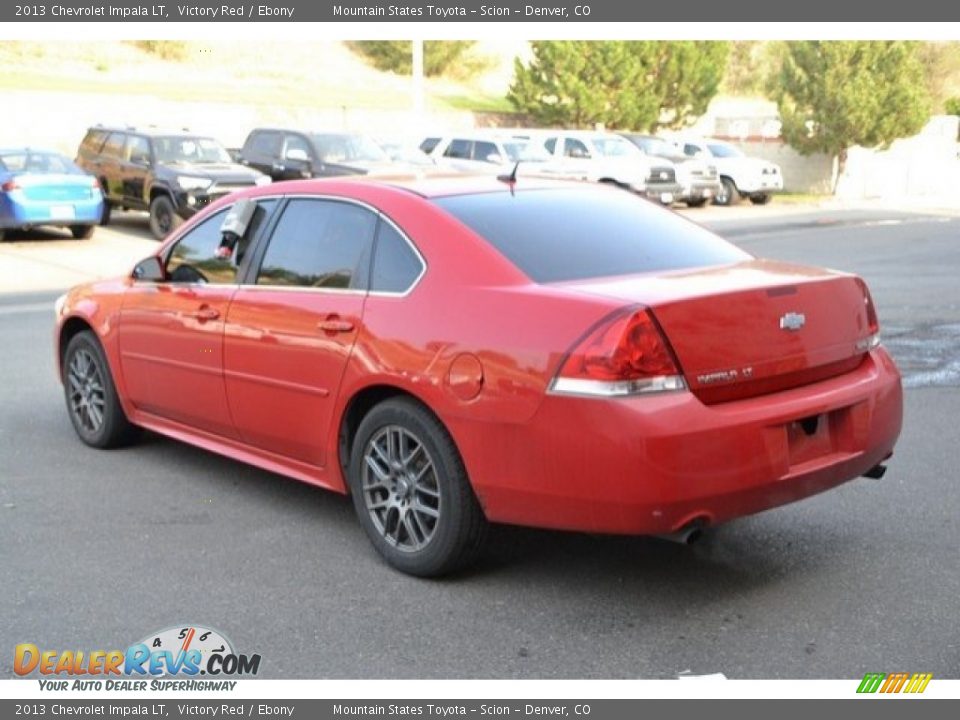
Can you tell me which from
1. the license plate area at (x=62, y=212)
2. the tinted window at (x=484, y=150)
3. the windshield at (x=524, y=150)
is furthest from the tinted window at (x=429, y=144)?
the license plate area at (x=62, y=212)

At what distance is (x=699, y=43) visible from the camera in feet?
150

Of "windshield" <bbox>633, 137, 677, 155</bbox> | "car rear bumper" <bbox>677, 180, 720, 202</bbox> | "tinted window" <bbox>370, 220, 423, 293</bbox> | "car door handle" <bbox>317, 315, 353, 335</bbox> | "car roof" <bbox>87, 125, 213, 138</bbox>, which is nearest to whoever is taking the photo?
"tinted window" <bbox>370, 220, 423, 293</bbox>

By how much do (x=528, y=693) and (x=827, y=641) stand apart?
113cm

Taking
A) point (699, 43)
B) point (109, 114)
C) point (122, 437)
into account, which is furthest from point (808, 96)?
point (122, 437)

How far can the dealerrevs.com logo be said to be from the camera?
13.5 ft

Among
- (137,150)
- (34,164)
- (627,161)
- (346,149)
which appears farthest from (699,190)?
(34,164)

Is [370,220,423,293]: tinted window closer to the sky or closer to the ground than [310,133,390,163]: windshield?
closer to the sky

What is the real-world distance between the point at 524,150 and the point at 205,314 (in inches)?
905

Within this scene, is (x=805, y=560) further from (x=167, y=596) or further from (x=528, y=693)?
(x=167, y=596)

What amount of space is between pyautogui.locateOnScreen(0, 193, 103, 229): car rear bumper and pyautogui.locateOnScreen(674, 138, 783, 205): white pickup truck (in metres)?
18.0

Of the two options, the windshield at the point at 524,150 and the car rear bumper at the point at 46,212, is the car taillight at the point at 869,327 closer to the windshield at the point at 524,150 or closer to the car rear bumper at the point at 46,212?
the car rear bumper at the point at 46,212

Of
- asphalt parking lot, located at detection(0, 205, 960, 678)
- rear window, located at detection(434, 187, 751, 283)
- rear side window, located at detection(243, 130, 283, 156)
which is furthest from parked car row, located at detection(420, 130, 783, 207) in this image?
rear window, located at detection(434, 187, 751, 283)

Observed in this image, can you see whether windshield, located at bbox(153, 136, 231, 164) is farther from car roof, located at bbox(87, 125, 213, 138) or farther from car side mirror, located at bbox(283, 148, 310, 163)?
car side mirror, located at bbox(283, 148, 310, 163)

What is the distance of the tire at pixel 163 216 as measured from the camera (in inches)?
816
